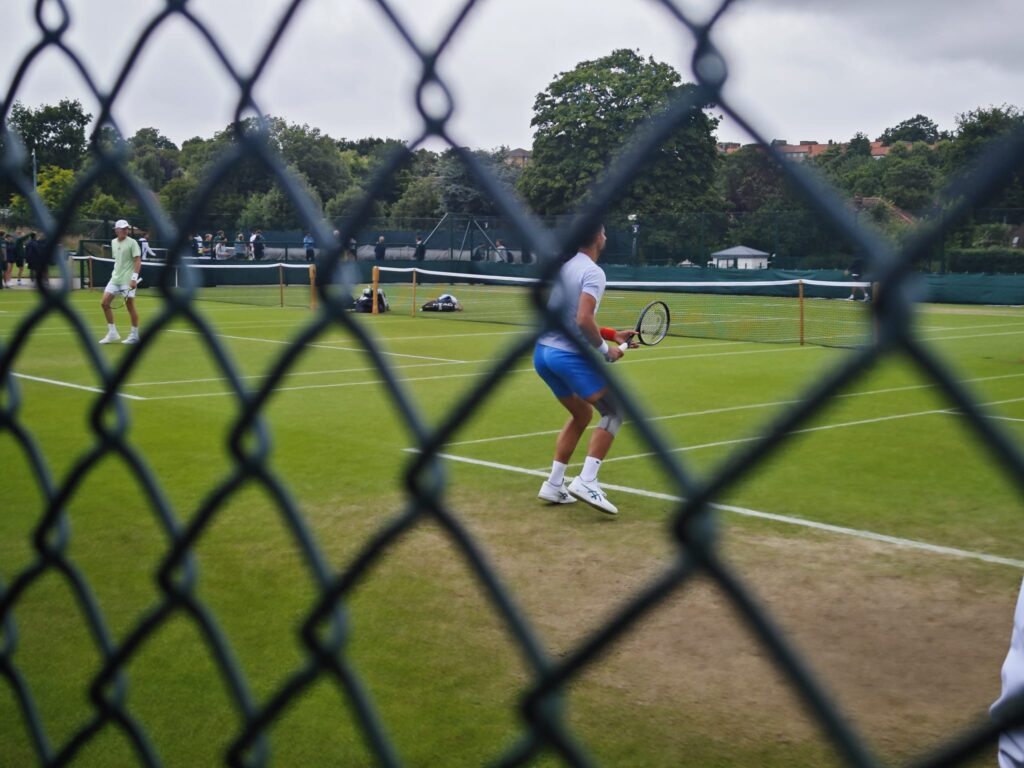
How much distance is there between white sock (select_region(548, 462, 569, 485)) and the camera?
721cm

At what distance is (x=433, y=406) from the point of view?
1156 centimetres

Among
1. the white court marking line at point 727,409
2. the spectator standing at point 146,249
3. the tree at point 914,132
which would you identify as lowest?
the white court marking line at point 727,409

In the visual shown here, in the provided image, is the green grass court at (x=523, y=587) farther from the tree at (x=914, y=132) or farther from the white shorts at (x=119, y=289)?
the white shorts at (x=119, y=289)

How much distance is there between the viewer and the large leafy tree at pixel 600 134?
1.35 meters

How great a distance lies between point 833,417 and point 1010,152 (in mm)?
10453


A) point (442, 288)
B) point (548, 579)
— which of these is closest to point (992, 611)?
point (548, 579)

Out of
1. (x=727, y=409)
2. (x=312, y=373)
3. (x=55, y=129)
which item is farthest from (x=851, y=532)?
(x=312, y=373)

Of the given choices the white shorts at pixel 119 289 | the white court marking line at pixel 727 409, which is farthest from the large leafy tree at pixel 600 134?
the white shorts at pixel 119 289

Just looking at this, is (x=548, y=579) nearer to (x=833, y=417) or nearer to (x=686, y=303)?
(x=833, y=417)

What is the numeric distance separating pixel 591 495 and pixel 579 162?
453 centimetres

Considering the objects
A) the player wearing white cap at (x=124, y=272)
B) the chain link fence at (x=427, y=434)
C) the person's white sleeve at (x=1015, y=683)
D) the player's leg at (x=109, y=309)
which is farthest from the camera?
the player's leg at (x=109, y=309)

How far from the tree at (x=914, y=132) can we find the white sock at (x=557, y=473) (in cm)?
574

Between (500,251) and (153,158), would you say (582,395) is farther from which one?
(500,251)

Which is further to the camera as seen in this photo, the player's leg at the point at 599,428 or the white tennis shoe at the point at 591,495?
the white tennis shoe at the point at 591,495
